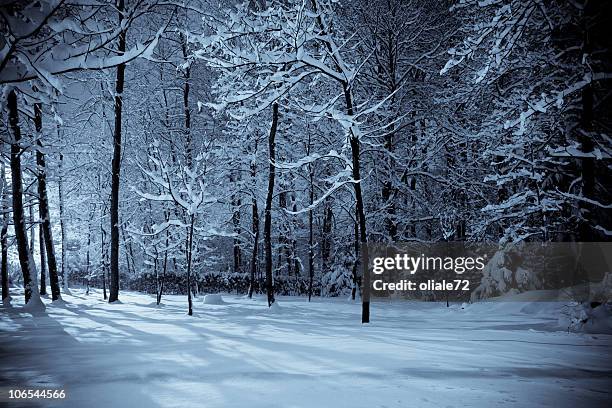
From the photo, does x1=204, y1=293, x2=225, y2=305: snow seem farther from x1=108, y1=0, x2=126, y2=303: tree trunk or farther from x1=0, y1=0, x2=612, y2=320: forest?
x1=108, y1=0, x2=126, y2=303: tree trunk

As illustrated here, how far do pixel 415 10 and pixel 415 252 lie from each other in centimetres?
998

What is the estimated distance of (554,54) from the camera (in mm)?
9445

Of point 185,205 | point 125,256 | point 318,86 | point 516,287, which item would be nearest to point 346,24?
point 318,86

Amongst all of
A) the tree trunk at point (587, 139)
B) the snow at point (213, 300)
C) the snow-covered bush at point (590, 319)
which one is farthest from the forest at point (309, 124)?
the snow at point (213, 300)

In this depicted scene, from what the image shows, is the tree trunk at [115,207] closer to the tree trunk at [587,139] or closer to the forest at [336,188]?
the forest at [336,188]

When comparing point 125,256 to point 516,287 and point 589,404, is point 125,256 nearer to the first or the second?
point 516,287

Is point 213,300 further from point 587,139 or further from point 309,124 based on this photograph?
point 587,139

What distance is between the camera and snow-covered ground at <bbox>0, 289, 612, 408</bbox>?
312 cm

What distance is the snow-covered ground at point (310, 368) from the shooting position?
312 cm

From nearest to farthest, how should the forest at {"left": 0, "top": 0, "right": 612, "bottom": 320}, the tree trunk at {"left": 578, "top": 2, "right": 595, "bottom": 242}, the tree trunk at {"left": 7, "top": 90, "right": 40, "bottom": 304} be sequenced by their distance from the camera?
the forest at {"left": 0, "top": 0, "right": 612, "bottom": 320} → the tree trunk at {"left": 578, "top": 2, "right": 595, "bottom": 242} → the tree trunk at {"left": 7, "top": 90, "right": 40, "bottom": 304}

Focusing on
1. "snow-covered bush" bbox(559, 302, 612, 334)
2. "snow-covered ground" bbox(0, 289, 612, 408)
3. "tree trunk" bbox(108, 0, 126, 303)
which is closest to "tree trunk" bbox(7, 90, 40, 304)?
"tree trunk" bbox(108, 0, 126, 303)

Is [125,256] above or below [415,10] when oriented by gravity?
below

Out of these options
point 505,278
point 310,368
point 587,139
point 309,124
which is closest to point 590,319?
point 587,139

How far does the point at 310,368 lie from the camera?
3.99 meters
